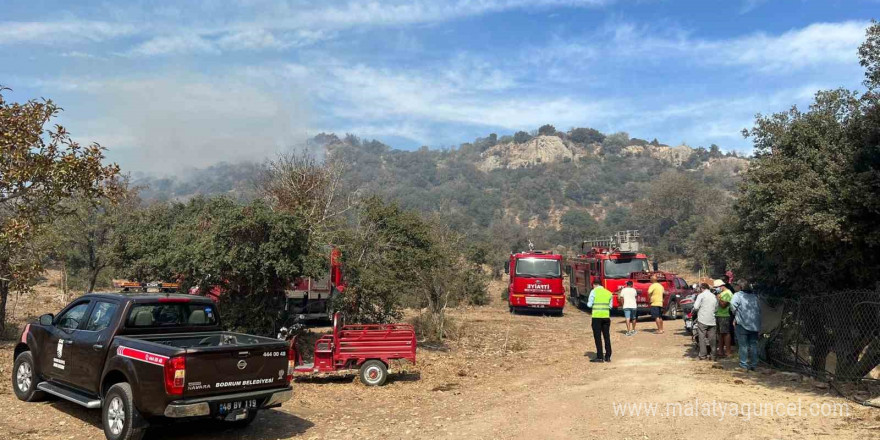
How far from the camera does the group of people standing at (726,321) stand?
11.9 m

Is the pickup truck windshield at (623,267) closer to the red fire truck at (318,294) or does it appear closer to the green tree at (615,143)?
the red fire truck at (318,294)

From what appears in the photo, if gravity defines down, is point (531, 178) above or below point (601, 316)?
above

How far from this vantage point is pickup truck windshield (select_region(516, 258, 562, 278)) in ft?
90.0

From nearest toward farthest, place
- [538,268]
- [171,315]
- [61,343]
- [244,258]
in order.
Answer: [61,343] < [171,315] < [244,258] < [538,268]

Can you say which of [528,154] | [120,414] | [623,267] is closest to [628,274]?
[623,267]

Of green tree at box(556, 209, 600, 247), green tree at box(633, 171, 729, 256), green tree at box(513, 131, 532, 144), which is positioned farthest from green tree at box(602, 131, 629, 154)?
green tree at box(633, 171, 729, 256)

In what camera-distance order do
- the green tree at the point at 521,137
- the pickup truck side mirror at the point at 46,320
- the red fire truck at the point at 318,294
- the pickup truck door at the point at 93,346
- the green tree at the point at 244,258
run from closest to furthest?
1. the pickup truck door at the point at 93,346
2. the pickup truck side mirror at the point at 46,320
3. the green tree at the point at 244,258
4. the red fire truck at the point at 318,294
5. the green tree at the point at 521,137

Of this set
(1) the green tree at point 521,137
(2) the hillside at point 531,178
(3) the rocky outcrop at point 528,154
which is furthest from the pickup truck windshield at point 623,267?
(1) the green tree at point 521,137

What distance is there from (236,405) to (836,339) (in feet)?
29.8

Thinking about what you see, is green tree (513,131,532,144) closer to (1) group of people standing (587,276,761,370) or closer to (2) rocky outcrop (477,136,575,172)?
(2) rocky outcrop (477,136,575,172)

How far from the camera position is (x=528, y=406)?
31.3 ft

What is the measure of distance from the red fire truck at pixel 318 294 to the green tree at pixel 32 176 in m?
4.56

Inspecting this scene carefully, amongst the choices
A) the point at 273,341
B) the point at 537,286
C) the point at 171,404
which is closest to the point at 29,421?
the point at 171,404

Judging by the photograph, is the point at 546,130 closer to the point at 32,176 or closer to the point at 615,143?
the point at 615,143
